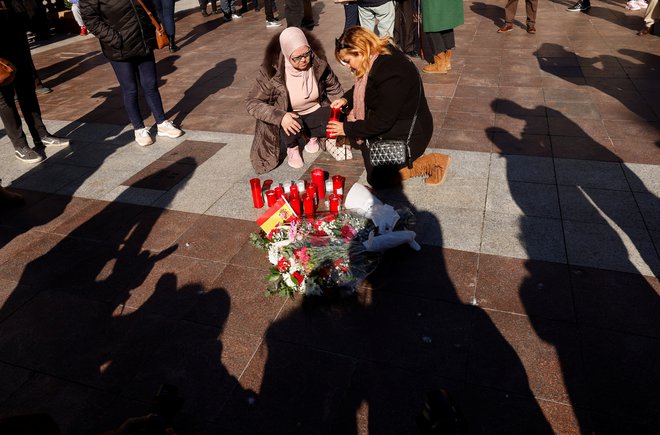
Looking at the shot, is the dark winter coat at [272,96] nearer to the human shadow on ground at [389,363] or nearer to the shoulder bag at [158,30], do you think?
the shoulder bag at [158,30]

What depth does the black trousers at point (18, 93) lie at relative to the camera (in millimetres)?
5281

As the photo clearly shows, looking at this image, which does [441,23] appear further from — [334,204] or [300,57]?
[334,204]

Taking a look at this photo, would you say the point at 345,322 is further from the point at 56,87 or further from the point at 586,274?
the point at 56,87

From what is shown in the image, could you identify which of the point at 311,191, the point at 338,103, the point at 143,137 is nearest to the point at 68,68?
the point at 143,137

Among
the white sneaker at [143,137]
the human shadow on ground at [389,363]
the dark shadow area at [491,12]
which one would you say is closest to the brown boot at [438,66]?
the dark shadow area at [491,12]

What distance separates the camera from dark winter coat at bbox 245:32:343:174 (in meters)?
4.65

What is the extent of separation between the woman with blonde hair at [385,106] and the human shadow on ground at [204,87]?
340 cm

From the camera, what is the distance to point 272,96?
4801 millimetres

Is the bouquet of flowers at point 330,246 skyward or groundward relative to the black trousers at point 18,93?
groundward

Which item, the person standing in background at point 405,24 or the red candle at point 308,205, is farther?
the person standing in background at point 405,24

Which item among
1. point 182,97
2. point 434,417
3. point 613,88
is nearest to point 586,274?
point 434,417

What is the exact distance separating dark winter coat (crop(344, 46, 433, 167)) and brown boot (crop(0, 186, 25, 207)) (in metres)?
3.43

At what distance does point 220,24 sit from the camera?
13344 millimetres

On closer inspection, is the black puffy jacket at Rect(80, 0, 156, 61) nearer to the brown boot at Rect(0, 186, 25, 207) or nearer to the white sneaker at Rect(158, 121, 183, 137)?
the white sneaker at Rect(158, 121, 183, 137)
